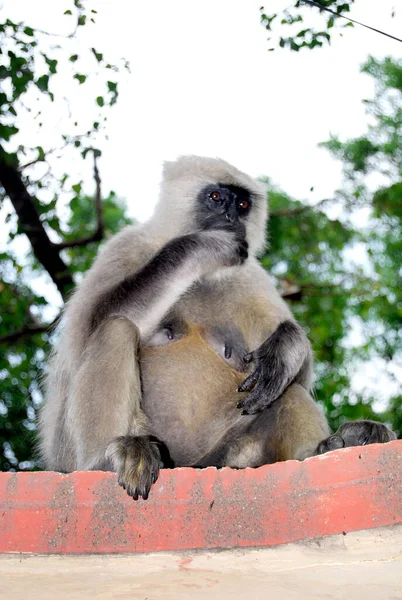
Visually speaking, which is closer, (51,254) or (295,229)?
(51,254)

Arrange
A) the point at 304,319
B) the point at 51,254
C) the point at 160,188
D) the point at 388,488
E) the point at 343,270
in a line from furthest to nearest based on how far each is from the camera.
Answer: the point at 343,270
the point at 304,319
the point at 51,254
the point at 160,188
the point at 388,488

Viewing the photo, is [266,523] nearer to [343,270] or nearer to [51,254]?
[51,254]

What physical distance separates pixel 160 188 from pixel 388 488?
9.00ft

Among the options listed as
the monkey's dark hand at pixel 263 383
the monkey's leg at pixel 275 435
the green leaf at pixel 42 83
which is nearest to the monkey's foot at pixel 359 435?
the monkey's leg at pixel 275 435

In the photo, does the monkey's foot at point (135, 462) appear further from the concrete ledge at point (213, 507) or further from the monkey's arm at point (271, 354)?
the monkey's arm at point (271, 354)

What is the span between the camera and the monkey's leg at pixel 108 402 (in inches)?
110

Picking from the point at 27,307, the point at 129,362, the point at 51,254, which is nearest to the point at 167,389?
the point at 129,362

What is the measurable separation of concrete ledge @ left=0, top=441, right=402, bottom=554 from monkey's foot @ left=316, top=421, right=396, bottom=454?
63 centimetres

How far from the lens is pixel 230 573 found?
2141 millimetres

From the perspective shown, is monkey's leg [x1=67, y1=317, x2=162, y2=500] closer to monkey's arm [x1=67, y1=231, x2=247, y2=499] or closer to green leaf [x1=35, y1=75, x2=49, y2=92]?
monkey's arm [x1=67, y1=231, x2=247, y2=499]

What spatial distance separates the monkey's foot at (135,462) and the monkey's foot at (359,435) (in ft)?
1.96

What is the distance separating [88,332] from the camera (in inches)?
131

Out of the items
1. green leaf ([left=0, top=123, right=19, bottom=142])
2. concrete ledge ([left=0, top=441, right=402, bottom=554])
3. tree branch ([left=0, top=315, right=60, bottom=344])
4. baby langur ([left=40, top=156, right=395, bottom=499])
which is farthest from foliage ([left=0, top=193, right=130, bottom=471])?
concrete ledge ([left=0, top=441, right=402, bottom=554])

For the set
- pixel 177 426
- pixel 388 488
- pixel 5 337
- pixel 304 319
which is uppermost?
pixel 388 488
